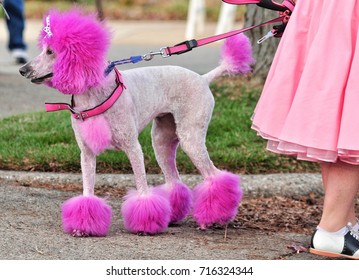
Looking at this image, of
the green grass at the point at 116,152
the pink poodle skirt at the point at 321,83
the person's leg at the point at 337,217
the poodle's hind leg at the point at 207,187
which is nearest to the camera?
the pink poodle skirt at the point at 321,83

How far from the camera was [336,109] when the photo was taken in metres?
4.00

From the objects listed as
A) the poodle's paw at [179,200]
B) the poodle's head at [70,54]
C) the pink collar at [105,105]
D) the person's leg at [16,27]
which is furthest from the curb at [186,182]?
the person's leg at [16,27]

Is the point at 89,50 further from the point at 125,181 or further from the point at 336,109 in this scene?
the point at 125,181

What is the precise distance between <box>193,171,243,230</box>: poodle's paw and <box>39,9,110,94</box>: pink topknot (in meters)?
0.87

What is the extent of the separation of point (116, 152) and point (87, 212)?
1.66 meters

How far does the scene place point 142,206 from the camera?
441 centimetres

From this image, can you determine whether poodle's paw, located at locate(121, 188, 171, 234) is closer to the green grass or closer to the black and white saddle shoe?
the black and white saddle shoe

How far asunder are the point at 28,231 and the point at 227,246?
0.98 meters

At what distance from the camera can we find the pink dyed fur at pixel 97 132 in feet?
14.0

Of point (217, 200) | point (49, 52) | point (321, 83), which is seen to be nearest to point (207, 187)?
point (217, 200)

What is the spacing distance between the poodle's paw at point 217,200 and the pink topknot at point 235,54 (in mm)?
553

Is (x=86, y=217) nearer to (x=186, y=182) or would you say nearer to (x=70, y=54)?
(x=70, y=54)

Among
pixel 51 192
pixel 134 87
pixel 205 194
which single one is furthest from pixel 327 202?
pixel 51 192

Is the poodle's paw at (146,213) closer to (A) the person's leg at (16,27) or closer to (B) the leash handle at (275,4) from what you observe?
(B) the leash handle at (275,4)
